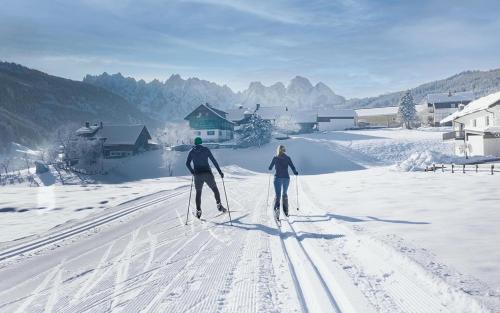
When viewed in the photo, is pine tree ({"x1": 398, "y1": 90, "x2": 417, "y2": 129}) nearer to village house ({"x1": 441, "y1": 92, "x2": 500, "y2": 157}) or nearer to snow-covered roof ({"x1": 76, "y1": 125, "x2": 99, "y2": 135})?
village house ({"x1": 441, "y1": 92, "x2": 500, "y2": 157})

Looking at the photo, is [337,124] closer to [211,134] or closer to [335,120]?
[335,120]

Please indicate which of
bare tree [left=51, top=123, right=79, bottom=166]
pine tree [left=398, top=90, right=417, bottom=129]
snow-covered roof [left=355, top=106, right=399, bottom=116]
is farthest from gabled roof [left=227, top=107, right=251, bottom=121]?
snow-covered roof [left=355, top=106, right=399, bottom=116]

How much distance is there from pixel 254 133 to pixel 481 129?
119 ft

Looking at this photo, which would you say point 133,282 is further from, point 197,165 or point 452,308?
point 197,165

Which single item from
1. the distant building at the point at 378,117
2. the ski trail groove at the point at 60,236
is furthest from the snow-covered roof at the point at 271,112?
the ski trail groove at the point at 60,236

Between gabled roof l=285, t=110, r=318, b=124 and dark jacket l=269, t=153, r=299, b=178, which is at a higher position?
gabled roof l=285, t=110, r=318, b=124

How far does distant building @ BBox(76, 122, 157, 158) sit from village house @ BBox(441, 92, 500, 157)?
184ft

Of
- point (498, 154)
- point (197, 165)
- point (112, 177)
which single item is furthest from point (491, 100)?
point (112, 177)

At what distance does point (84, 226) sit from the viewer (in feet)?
33.4

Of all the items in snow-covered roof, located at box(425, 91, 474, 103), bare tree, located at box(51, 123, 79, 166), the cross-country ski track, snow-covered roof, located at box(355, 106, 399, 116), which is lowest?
the cross-country ski track

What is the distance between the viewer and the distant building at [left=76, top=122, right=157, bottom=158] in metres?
71.2

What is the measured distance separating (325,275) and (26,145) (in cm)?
14197

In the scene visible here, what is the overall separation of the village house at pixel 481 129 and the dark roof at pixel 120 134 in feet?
185

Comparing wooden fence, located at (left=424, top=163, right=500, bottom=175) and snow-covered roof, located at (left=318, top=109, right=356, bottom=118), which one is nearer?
wooden fence, located at (left=424, top=163, right=500, bottom=175)
